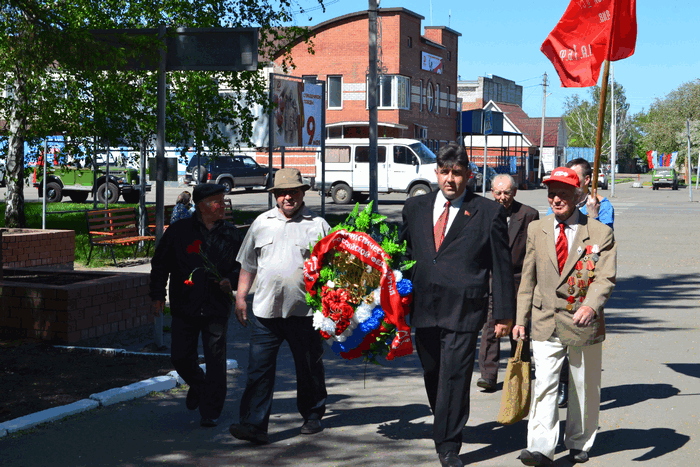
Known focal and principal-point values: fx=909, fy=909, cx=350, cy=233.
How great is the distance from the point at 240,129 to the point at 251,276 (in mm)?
14513

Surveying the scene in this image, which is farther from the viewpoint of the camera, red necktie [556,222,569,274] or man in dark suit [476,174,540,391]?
man in dark suit [476,174,540,391]

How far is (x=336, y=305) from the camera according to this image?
18.4 feet

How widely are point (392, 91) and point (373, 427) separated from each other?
50515mm

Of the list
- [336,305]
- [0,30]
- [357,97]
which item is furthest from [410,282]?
[357,97]

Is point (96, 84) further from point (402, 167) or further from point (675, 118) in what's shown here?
point (675, 118)

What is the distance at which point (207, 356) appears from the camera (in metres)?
6.47

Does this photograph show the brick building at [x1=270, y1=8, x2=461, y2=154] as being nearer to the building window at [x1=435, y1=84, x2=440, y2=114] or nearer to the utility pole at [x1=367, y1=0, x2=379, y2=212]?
the building window at [x1=435, y1=84, x2=440, y2=114]

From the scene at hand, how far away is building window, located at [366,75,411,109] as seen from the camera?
55719mm

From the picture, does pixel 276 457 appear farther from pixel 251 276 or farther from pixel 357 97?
pixel 357 97

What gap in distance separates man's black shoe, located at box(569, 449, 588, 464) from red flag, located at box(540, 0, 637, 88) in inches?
141

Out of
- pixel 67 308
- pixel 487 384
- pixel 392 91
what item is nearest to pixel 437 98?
pixel 392 91

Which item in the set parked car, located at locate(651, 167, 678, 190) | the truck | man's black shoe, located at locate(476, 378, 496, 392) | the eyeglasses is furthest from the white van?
parked car, located at locate(651, 167, 678, 190)

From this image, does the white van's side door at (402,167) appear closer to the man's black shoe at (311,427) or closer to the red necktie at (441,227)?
the man's black shoe at (311,427)

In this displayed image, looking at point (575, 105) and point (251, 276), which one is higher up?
point (575, 105)
